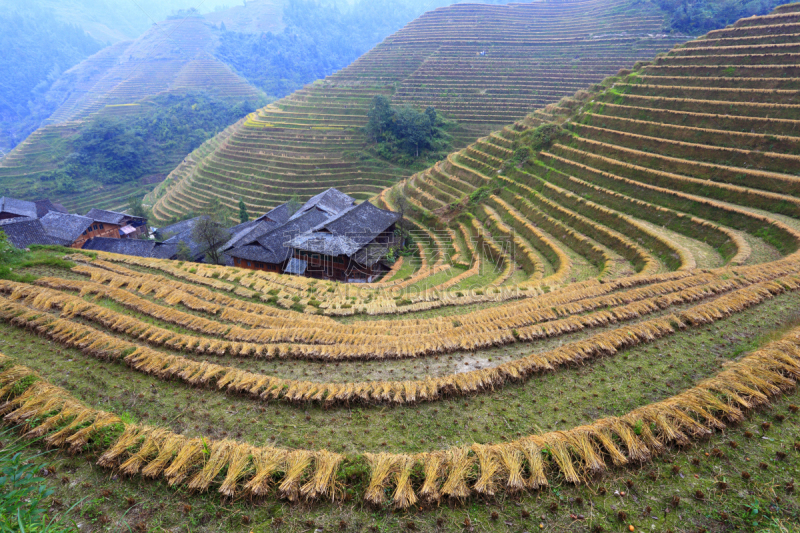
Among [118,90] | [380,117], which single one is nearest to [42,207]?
[380,117]

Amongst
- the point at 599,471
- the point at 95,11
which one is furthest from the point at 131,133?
the point at 95,11

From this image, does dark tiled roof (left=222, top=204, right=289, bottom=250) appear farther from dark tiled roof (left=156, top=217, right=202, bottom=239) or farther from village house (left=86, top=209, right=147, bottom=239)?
village house (left=86, top=209, right=147, bottom=239)

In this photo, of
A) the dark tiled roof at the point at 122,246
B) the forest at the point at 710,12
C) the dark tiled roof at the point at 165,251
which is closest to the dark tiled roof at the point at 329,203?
the dark tiled roof at the point at 165,251

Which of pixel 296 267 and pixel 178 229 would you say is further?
pixel 178 229

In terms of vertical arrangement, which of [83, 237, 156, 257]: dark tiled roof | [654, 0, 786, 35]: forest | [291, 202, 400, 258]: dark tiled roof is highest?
[654, 0, 786, 35]: forest

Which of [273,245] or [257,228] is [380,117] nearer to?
[257,228]

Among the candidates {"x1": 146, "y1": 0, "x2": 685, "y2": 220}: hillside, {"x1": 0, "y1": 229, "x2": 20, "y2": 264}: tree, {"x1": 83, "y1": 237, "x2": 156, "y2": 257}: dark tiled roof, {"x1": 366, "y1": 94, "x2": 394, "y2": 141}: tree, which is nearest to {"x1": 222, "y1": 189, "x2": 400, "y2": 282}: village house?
{"x1": 83, "y1": 237, "x2": 156, "y2": 257}: dark tiled roof
